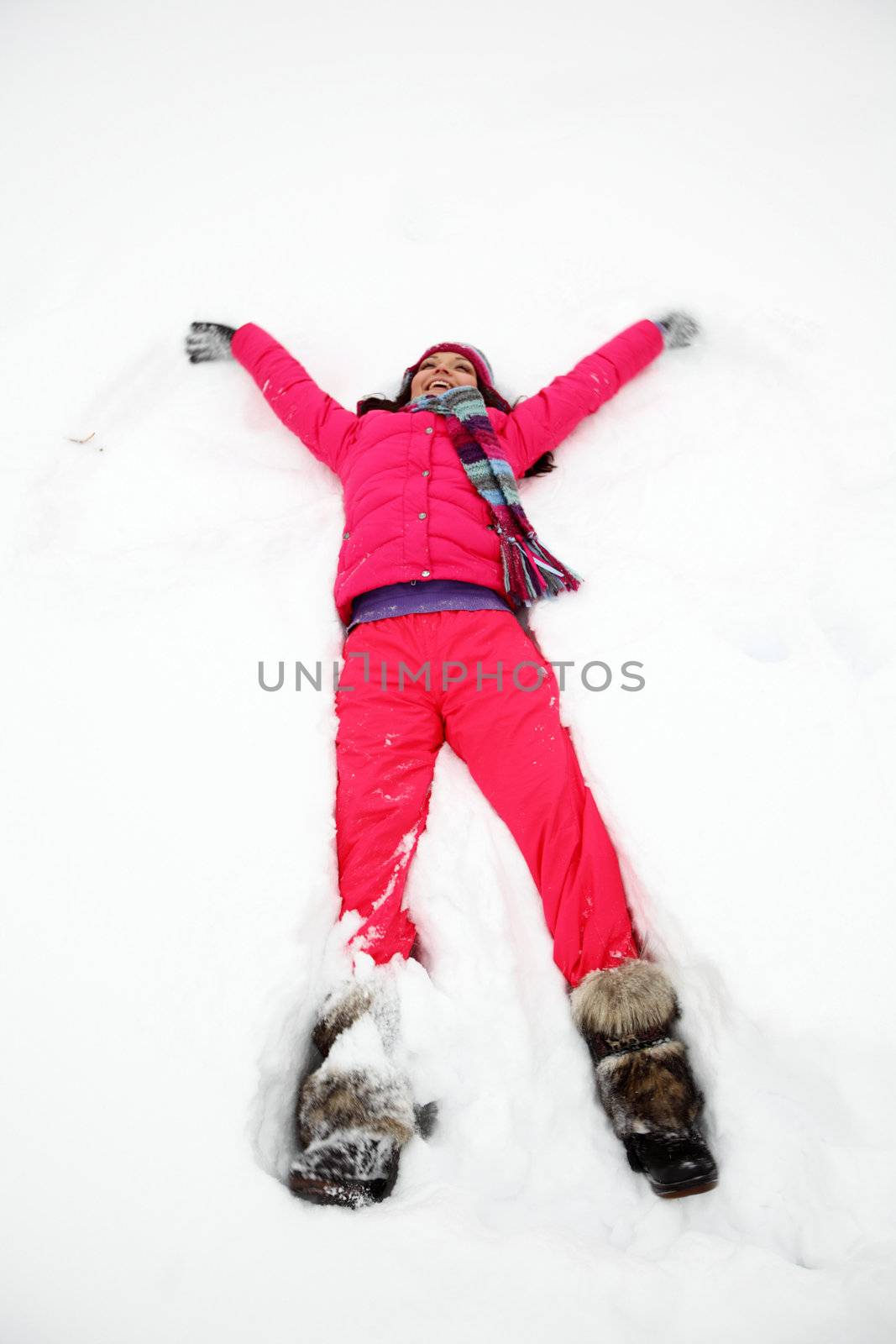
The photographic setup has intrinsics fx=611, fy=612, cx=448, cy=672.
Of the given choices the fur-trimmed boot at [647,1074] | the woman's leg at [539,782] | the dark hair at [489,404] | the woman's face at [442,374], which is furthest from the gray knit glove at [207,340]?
the fur-trimmed boot at [647,1074]

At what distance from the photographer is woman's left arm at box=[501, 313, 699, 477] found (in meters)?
1.90

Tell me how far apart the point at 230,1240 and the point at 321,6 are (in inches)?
174

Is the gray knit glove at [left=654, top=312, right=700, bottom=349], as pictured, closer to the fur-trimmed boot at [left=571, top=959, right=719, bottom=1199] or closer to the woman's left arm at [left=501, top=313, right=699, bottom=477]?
the woman's left arm at [left=501, top=313, right=699, bottom=477]

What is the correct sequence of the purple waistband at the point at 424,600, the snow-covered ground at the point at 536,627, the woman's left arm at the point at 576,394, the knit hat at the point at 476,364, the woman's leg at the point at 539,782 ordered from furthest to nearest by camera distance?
the knit hat at the point at 476,364 < the woman's left arm at the point at 576,394 < the purple waistband at the point at 424,600 < the woman's leg at the point at 539,782 < the snow-covered ground at the point at 536,627

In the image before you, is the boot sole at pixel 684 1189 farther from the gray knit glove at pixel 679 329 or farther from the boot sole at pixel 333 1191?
the gray knit glove at pixel 679 329

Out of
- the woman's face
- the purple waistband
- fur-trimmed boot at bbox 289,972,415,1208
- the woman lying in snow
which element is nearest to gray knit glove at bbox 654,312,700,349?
the woman lying in snow

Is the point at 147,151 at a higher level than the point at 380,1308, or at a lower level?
higher

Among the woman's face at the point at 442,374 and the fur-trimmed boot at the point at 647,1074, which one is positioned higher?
the woman's face at the point at 442,374

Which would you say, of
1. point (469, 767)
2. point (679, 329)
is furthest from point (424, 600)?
point (679, 329)

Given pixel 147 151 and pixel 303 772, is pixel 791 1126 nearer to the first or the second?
pixel 303 772

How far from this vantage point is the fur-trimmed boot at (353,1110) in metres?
0.95

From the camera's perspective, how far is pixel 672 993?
110 centimetres

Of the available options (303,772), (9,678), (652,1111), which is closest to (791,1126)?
(652,1111)

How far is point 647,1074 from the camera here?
1.02 meters
